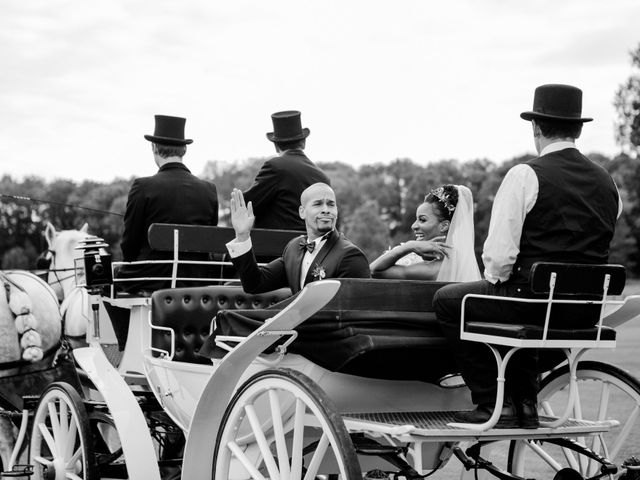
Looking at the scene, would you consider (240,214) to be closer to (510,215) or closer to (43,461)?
(510,215)

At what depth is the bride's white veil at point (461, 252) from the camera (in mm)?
5117

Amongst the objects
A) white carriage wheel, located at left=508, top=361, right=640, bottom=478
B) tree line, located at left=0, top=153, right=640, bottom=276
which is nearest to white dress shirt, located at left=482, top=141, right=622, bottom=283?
white carriage wheel, located at left=508, top=361, right=640, bottom=478

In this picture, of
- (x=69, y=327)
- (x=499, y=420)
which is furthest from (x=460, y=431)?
(x=69, y=327)

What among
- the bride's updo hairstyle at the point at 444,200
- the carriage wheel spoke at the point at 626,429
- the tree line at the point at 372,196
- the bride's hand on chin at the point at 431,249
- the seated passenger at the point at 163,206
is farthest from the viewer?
the tree line at the point at 372,196

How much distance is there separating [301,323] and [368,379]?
48 cm

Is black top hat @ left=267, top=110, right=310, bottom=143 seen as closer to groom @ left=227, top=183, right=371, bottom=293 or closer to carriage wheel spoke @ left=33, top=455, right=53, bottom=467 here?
groom @ left=227, top=183, right=371, bottom=293

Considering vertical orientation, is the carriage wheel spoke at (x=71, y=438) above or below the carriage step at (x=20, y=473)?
above

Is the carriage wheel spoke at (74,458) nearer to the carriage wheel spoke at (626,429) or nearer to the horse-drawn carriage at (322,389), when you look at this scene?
the horse-drawn carriage at (322,389)

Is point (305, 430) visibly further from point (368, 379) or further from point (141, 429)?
point (141, 429)

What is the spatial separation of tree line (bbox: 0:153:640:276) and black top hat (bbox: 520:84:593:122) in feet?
161

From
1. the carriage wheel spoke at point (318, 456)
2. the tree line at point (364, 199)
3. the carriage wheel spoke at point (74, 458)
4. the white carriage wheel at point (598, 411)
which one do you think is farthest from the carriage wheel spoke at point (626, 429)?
the tree line at point (364, 199)

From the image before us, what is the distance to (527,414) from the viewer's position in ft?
13.7

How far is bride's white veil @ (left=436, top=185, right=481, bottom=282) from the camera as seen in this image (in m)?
5.12

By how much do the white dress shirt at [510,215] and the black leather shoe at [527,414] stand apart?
568 millimetres
